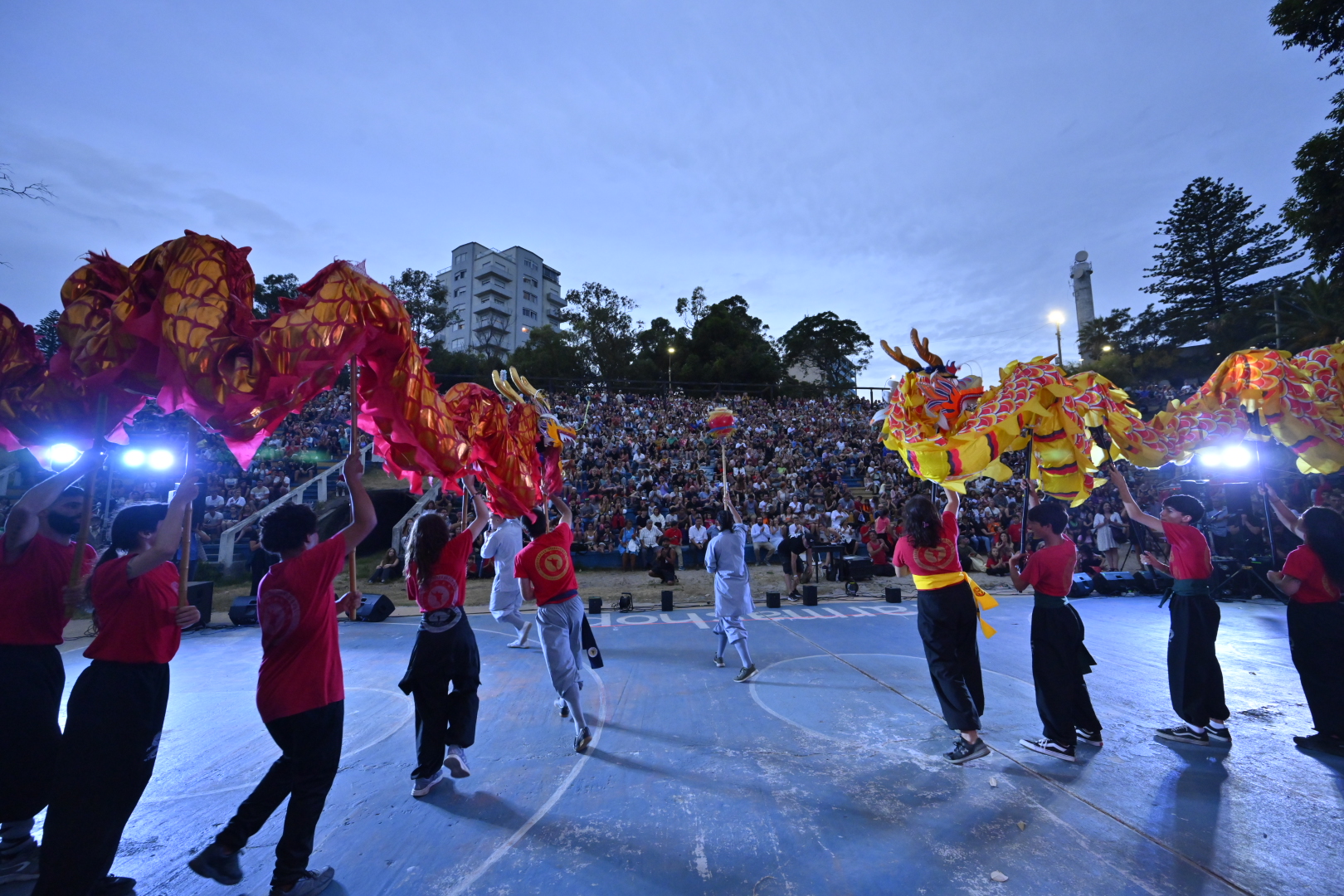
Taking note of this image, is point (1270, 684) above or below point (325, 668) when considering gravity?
below

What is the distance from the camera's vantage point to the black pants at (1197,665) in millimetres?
3818

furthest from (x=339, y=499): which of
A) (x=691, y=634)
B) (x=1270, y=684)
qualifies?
(x=1270, y=684)

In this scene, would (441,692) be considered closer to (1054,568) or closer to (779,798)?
(779,798)

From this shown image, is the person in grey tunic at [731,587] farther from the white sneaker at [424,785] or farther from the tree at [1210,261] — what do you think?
the tree at [1210,261]

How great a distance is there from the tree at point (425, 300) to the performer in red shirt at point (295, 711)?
30.3m

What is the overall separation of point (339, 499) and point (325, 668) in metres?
15.2

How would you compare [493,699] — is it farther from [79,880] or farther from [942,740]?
[942,740]

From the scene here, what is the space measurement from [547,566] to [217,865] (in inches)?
84.8

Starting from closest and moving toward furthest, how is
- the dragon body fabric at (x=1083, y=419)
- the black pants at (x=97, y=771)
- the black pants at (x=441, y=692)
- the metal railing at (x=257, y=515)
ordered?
the black pants at (x=97, y=771) → the black pants at (x=441, y=692) → the dragon body fabric at (x=1083, y=419) → the metal railing at (x=257, y=515)

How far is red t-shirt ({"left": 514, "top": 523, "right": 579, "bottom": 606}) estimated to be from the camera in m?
3.99

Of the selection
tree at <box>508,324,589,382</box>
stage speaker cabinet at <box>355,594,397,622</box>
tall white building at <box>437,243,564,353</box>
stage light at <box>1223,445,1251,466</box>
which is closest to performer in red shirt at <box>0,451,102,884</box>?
stage speaker cabinet at <box>355,594,397,622</box>

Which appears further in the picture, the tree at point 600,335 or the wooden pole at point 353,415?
the tree at point 600,335

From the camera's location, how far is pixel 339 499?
15594 mm

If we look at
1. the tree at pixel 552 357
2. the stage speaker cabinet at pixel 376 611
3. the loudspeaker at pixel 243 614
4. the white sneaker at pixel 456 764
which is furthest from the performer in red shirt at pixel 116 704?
the tree at pixel 552 357
